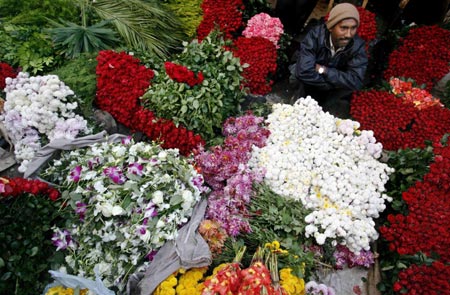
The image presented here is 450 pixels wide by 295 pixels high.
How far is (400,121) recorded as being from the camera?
344 centimetres

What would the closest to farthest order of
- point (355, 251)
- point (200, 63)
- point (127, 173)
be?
point (127, 173)
point (355, 251)
point (200, 63)

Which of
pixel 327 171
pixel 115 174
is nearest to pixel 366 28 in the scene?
pixel 327 171

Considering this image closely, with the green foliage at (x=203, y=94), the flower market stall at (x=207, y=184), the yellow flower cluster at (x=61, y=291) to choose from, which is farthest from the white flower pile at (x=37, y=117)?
the yellow flower cluster at (x=61, y=291)

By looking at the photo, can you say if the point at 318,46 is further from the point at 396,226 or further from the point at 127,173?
the point at 127,173

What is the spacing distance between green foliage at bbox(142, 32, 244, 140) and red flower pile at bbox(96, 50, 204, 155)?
0.24 ft

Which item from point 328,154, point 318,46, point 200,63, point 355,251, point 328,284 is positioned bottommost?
point 328,284

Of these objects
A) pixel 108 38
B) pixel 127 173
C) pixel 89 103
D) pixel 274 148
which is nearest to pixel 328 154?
pixel 274 148

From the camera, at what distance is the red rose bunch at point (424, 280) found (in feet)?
7.39

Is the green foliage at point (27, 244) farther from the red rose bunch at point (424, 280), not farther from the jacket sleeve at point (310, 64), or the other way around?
the jacket sleeve at point (310, 64)

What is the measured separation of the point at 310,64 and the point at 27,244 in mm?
2772

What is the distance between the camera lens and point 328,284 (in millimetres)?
2514

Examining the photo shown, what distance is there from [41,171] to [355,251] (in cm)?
231

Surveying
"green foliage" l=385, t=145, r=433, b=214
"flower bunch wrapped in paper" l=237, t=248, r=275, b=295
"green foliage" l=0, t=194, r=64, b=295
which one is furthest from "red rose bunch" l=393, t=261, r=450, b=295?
"green foliage" l=0, t=194, r=64, b=295

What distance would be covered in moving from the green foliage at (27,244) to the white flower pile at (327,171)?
4.97ft
